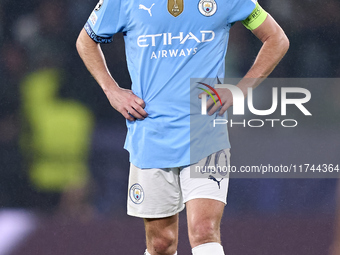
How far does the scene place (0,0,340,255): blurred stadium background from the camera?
3414mm

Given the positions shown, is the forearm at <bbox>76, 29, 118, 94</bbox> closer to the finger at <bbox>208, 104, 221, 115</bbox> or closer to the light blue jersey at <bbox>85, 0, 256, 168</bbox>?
the light blue jersey at <bbox>85, 0, 256, 168</bbox>

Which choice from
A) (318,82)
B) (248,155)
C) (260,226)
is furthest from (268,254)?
(318,82)

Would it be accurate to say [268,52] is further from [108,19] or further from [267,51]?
[108,19]

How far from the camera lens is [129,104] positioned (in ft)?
7.66

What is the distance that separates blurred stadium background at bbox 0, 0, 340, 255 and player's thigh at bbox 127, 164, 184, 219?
99 centimetres

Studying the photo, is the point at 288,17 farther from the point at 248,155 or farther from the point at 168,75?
the point at 168,75

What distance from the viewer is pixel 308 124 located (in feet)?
11.5

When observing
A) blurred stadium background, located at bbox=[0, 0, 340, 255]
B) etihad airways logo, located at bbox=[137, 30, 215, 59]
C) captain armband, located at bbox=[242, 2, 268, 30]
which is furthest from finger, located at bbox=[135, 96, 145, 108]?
blurred stadium background, located at bbox=[0, 0, 340, 255]

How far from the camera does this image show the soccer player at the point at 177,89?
2.21 metres

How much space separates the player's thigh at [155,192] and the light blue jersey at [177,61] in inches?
2.3

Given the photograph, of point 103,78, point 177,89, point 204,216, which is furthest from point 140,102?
point 204,216

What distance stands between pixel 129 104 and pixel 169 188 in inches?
14.9

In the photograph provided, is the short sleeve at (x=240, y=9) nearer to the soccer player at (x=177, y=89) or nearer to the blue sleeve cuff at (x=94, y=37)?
the soccer player at (x=177, y=89)

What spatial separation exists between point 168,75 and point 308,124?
1.54 metres
